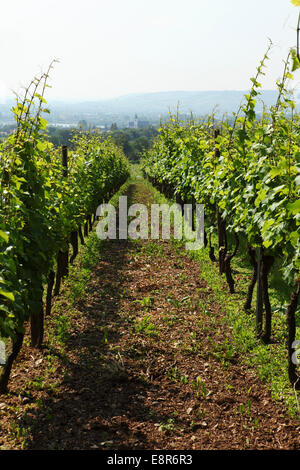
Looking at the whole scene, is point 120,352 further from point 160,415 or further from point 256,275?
point 256,275

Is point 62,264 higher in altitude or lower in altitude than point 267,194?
lower

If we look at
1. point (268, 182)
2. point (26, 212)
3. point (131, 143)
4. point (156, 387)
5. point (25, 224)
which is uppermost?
point (131, 143)

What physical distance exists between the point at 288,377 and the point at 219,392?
751 millimetres

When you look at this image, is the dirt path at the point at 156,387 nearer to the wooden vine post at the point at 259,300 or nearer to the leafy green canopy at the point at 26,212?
the wooden vine post at the point at 259,300

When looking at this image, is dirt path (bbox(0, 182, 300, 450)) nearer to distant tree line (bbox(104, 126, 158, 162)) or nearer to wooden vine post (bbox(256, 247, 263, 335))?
wooden vine post (bbox(256, 247, 263, 335))

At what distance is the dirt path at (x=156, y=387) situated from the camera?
3508 millimetres

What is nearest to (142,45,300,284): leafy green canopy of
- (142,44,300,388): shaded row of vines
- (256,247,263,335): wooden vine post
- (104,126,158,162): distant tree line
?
(142,44,300,388): shaded row of vines

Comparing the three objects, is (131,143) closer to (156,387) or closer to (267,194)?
(267,194)

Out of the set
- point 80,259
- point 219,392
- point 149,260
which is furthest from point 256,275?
point 80,259

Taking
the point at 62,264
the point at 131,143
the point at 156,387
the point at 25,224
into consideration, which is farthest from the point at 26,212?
the point at 131,143

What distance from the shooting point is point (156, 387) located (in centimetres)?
428

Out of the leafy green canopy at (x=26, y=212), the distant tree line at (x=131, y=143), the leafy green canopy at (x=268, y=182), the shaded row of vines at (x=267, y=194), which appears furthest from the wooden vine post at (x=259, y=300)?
the distant tree line at (x=131, y=143)

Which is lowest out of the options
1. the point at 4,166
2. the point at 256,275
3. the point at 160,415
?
the point at 160,415

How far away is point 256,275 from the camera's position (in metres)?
5.62
